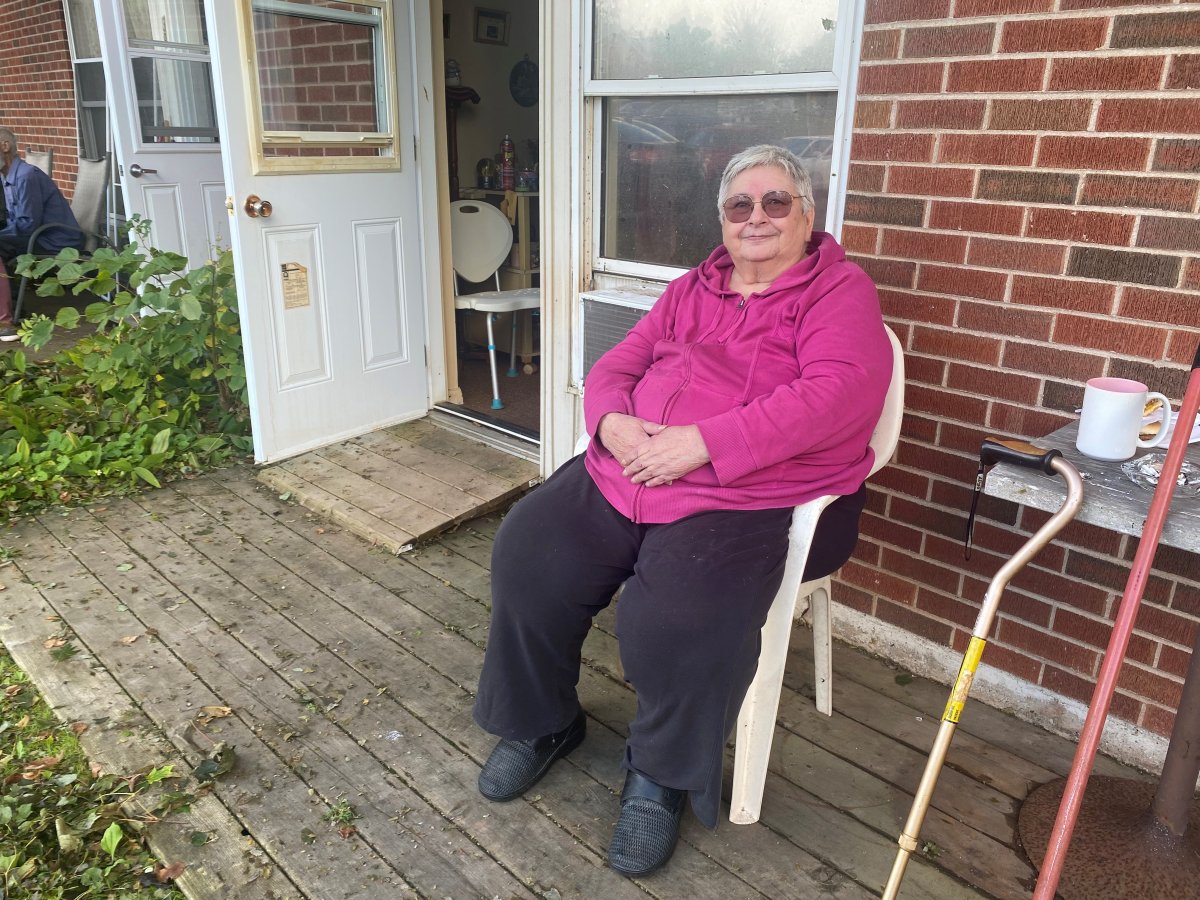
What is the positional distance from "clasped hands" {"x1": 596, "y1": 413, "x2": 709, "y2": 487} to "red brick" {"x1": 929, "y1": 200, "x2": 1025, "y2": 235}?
31.7 inches

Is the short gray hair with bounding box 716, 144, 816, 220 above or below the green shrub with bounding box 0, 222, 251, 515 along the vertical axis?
above

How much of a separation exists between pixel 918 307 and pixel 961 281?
0.38ft

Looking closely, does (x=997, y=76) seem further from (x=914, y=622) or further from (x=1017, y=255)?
(x=914, y=622)

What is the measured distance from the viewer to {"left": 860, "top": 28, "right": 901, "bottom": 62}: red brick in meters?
1.97

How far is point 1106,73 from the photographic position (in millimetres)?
1691

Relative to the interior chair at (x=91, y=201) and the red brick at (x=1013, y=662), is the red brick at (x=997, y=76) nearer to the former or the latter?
the red brick at (x=1013, y=662)

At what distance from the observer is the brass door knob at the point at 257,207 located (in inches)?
121

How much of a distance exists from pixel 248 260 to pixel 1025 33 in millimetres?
2506

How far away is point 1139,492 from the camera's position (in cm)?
137

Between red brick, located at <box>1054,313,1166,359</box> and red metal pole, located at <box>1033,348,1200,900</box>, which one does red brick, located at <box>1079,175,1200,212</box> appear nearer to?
red brick, located at <box>1054,313,1166,359</box>

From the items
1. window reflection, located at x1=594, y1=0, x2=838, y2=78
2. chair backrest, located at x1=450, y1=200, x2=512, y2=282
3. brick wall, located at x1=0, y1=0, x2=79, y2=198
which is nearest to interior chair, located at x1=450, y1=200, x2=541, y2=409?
chair backrest, located at x1=450, y1=200, x2=512, y2=282

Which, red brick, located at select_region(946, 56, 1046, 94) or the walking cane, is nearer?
the walking cane

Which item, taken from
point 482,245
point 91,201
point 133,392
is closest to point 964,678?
point 133,392

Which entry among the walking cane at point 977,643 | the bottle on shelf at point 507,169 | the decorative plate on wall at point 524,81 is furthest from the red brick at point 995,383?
the decorative plate on wall at point 524,81
